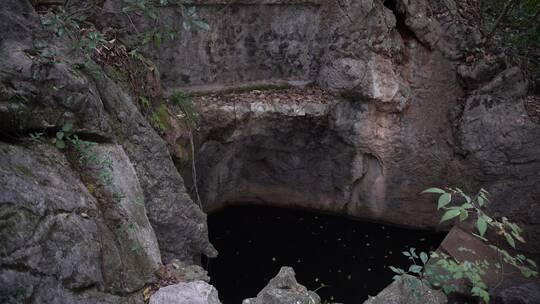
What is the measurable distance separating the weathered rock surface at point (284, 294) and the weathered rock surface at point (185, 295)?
666mm

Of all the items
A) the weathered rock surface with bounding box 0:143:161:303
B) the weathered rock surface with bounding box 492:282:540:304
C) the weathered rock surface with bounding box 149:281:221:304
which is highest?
the weathered rock surface with bounding box 0:143:161:303

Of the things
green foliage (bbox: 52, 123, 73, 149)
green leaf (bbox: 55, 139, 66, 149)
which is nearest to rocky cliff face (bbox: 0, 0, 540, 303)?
green foliage (bbox: 52, 123, 73, 149)

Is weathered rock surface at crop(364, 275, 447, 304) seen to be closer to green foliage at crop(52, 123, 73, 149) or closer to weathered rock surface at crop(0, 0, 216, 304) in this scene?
weathered rock surface at crop(0, 0, 216, 304)

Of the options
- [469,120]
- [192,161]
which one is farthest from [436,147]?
[192,161]

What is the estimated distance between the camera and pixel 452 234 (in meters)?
7.85

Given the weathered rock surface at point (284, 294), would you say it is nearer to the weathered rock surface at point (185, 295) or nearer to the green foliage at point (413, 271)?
the weathered rock surface at point (185, 295)

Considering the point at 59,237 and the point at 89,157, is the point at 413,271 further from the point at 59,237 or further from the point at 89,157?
the point at 89,157

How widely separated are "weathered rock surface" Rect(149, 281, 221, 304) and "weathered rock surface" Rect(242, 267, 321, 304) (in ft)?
2.18

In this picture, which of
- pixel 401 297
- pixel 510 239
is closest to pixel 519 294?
pixel 401 297

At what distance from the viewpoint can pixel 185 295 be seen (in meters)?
3.74

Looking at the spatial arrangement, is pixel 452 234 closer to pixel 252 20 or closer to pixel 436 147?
pixel 436 147

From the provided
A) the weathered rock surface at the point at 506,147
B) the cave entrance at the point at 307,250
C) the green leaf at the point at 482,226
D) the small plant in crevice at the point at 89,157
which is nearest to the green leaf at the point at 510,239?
the green leaf at the point at 482,226

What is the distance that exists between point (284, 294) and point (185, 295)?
1.11 m

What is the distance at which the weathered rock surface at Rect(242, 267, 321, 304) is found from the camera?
440 cm
